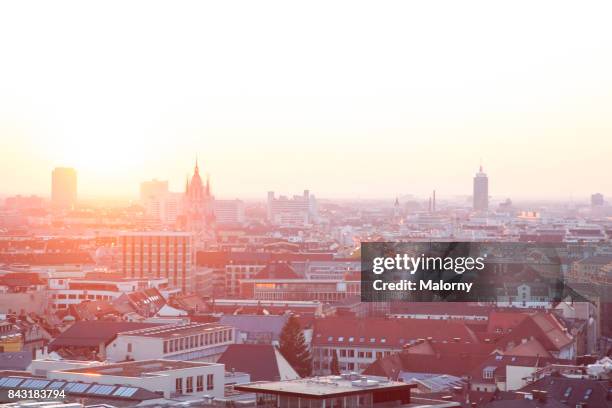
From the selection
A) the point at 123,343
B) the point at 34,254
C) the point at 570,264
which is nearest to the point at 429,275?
the point at 570,264

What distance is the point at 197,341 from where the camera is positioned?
42.9 metres

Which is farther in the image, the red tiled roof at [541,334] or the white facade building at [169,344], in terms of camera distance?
the red tiled roof at [541,334]

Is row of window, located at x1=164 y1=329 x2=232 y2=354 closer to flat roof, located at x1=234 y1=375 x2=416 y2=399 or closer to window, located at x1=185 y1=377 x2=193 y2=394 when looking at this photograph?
window, located at x1=185 y1=377 x2=193 y2=394

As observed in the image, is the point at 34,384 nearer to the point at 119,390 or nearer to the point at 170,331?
the point at 119,390

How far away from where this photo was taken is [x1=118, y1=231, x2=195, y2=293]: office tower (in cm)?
8512

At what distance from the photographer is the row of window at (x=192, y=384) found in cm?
3011

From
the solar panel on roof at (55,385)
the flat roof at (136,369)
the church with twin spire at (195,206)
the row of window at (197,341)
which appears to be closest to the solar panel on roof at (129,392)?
the flat roof at (136,369)

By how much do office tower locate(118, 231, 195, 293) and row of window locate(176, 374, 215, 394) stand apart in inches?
2075

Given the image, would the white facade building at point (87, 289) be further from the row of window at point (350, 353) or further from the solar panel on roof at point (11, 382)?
the solar panel on roof at point (11, 382)

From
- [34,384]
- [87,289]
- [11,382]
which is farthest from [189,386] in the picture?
[87,289]

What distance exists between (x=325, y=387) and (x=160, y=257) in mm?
62983

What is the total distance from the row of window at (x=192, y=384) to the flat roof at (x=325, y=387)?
199 inches

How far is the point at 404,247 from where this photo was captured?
9469 centimetres

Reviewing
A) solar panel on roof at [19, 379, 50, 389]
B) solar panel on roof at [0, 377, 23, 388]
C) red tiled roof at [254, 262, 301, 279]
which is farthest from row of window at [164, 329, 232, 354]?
red tiled roof at [254, 262, 301, 279]
